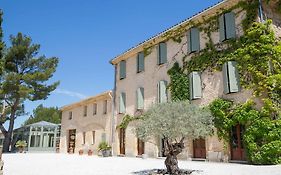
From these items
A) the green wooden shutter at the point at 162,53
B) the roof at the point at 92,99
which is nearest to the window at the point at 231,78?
the green wooden shutter at the point at 162,53

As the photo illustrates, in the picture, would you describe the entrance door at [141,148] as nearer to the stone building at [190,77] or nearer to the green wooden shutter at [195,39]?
the stone building at [190,77]

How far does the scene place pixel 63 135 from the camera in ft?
93.1

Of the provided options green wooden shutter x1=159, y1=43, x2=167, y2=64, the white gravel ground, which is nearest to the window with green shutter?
green wooden shutter x1=159, y1=43, x2=167, y2=64

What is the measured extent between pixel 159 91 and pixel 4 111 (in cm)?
2110

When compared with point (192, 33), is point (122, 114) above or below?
below

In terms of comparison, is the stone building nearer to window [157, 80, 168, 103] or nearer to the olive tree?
window [157, 80, 168, 103]

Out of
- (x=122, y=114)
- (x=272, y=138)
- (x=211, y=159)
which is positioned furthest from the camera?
(x=122, y=114)

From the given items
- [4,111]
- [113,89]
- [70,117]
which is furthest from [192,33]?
[4,111]

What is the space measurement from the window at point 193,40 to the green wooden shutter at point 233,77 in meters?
2.76

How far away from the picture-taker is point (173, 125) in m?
8.81

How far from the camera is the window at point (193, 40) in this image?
15.5m

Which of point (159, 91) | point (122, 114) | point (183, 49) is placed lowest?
point (122, 114)

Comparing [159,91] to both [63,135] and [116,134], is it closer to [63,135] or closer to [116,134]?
[116,134]

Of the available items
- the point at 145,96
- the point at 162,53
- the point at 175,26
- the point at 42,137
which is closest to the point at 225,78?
the point at 175,26
